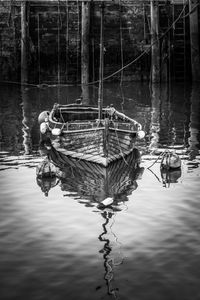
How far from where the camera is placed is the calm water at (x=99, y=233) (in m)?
8.16

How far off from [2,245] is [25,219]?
4.19ft

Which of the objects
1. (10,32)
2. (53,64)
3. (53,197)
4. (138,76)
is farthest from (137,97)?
(53,197)

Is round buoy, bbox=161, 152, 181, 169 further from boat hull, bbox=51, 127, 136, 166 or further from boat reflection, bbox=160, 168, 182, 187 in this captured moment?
boat hull, bbox=51, 127, 136, 166

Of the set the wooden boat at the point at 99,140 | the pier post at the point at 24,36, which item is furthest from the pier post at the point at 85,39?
the wooden boat at the point at 99,140

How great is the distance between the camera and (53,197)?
12.2 metres

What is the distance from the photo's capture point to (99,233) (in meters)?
10.1

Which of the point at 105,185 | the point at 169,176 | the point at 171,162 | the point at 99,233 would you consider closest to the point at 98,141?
the point at 105,185

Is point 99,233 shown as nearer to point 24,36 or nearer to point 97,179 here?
point 97,179

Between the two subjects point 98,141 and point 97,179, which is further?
point 98,141

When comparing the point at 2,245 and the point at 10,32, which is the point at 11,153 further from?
the point at 10,32

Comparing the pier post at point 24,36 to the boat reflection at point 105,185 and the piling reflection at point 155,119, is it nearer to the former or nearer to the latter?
the piling reflection at point 155,119

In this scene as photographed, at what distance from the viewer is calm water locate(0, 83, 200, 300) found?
8164 millimetres

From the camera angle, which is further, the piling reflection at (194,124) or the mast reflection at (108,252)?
the piling reflection at (194,124)

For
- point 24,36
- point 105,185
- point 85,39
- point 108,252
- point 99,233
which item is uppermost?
point 24,36
